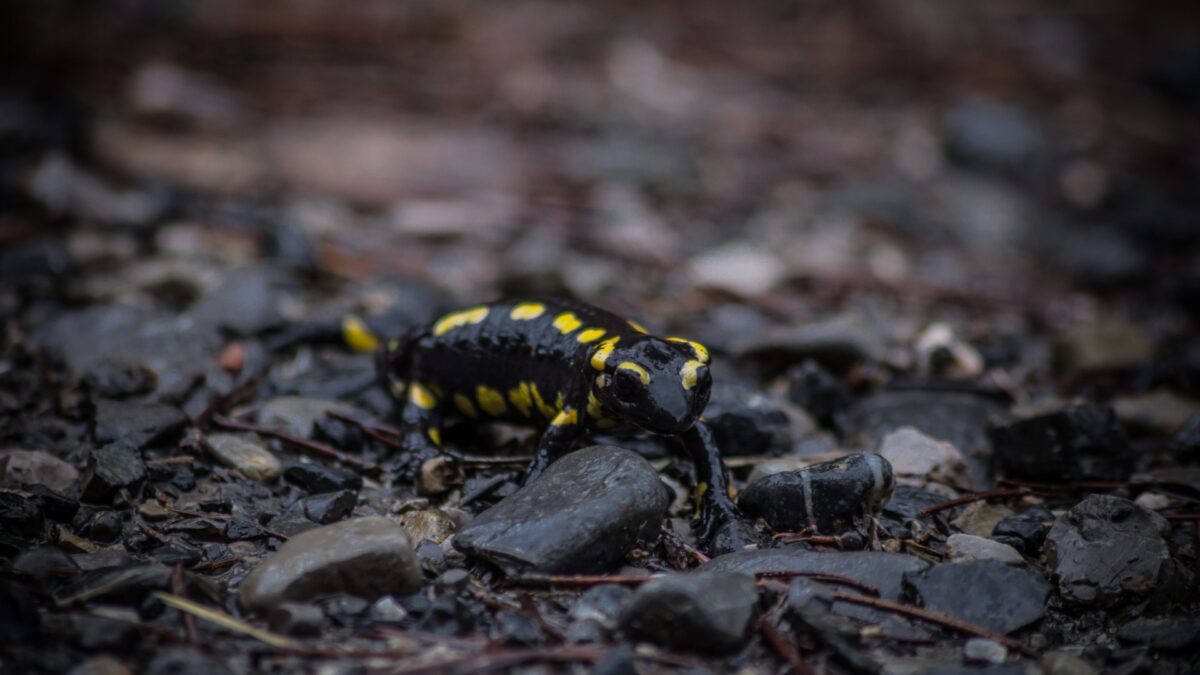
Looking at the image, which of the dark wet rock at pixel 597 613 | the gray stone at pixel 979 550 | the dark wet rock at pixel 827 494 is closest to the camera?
the dark wet rock at pixel 597 613

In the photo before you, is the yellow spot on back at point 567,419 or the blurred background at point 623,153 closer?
the yellow spot on back at point 567,419

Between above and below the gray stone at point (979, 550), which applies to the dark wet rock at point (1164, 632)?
below

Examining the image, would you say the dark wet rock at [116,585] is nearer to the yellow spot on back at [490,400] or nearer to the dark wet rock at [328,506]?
the dark wet rock at [328,506]

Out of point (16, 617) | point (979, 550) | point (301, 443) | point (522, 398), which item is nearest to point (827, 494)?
point (979, 550)

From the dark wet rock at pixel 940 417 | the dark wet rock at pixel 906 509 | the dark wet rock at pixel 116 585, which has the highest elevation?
the dark wet rock at pixel 116 585

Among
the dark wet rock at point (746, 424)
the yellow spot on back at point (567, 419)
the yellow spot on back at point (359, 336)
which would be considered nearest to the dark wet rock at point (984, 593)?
the dark wet rock at point (746, 424)

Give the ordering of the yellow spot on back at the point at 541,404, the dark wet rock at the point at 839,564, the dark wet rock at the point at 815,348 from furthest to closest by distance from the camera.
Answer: the dark wet rock at the point at 815,348
the yellow spot on back at the point at 541,404
the dark wet rock at the point at 839,564
